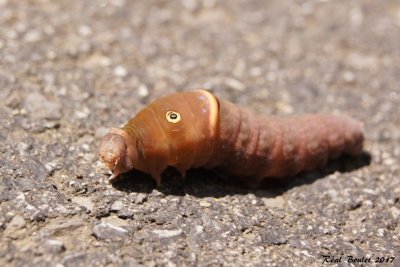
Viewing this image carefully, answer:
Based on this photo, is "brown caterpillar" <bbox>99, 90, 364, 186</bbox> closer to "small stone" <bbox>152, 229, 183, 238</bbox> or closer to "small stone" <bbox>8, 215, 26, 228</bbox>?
"small stone" <bbox>152, 229, 183, 238</bbox>

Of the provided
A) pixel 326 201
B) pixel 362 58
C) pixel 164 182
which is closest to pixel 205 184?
pixel 164 182

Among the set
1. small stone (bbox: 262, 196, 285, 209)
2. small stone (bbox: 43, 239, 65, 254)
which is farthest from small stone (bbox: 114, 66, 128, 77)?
small stone (bbox: 43, 239, 65, 254)

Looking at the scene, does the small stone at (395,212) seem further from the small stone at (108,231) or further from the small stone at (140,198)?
the small stone at (108,231)

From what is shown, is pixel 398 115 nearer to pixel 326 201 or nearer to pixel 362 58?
Answer: pixel 362 58

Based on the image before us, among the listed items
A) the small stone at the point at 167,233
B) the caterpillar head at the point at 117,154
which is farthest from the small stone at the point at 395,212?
the caterpillar head at the point at 117,154

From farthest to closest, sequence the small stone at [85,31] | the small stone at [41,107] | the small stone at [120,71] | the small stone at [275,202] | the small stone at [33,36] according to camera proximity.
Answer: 1. the small stone at [85,31]
2. the small stone at [33,36]
3. the small stone at [120,71]
4. the small stone at [41,107]
5. the small stone at [275,202]

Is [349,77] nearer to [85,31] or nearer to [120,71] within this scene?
[120,71]

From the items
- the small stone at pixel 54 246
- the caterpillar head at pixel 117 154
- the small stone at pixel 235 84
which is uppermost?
the small stone at pixel 235 84

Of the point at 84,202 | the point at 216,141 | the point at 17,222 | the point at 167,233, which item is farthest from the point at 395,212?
the point at 17,222
